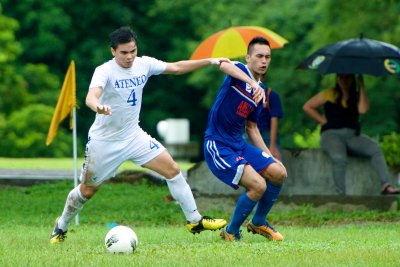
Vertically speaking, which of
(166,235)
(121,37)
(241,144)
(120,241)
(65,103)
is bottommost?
(166,235)

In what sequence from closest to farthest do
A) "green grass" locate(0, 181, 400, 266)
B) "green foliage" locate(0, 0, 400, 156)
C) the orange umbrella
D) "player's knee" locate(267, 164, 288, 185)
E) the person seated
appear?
"green grass" locate(0, 181, 400, 266)
"player's knee" locate(267, 164, 288, 185)
the person seated
the orange umbrella
"green foliage" locate(0, 0, 400, 156)

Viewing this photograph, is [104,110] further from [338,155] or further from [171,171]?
[338,155]

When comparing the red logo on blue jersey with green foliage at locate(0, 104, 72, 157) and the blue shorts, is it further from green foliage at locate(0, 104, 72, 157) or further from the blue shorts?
green foliage at locate(0, 104, 72, 157)

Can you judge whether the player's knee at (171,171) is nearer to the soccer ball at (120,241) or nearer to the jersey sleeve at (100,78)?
the jersey sleeve at (100,78)

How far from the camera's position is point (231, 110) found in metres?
12.6

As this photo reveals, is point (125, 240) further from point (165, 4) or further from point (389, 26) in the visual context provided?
point (165, 4)

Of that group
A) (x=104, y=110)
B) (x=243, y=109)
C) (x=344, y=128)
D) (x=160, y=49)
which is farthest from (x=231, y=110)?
(x=160, y=49)

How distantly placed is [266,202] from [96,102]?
7.46 feet

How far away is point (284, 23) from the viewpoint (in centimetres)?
4422

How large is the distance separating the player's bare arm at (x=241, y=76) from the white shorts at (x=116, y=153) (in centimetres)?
105

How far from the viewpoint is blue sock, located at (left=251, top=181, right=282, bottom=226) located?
12.8 meters

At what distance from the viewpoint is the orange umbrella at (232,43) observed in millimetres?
18234

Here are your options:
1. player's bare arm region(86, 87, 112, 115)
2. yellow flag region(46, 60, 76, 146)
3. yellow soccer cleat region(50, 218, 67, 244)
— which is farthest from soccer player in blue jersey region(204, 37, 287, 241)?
yellow flag region(46, 60, 76, 146)

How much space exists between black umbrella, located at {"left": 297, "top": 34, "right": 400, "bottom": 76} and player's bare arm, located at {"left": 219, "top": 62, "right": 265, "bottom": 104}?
6.04 m
